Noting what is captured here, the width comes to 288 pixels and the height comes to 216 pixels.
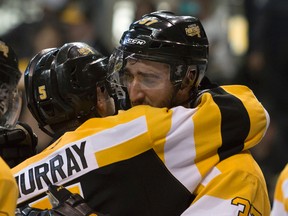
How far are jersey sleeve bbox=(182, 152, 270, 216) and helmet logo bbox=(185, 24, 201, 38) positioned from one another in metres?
0.56

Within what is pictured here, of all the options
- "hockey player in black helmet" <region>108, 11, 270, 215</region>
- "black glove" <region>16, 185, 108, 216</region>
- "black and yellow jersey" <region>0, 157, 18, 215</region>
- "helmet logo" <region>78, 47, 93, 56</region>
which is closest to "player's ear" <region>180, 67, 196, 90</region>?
"hockey player in black helmet" <region>108, 11, 270, 215</region>

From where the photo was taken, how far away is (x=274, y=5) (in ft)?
28.1

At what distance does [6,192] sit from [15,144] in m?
1.16

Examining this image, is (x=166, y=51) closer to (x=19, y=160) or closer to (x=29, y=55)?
(x=19, y=160)

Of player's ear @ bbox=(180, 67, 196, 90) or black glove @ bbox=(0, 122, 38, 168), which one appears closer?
player's ear @ bbox=(180, 67, 196, 90)

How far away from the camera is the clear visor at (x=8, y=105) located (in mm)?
4676

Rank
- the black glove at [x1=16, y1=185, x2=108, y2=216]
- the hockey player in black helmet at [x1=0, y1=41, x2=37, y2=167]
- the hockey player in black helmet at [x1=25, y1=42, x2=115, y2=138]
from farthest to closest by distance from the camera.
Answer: the hockey player in black helmet at [x1=0, y1=41, x2=37, y2=167] → the hockey player in black helmet at [x1=25, y1=42, x2=115, y2=138] → the black glove at [x1=16, y1=185, x2=108, y2=216]

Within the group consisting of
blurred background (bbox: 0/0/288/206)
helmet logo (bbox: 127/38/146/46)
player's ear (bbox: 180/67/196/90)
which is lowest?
blurred background (bbox: 0/0/288/206)

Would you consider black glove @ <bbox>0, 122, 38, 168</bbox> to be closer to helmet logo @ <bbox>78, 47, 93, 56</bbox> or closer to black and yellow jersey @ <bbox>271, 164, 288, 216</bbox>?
helmet logo @ <bbox>78, 47, 93, 56</bbox>

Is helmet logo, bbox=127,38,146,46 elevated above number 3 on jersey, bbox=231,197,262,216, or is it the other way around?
helmet logo, bbox=127,38,146,46

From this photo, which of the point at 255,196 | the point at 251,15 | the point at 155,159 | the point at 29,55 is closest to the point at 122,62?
the point at 155,159

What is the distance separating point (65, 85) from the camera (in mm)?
4406

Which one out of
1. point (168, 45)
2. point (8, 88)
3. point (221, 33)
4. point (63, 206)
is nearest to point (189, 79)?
point (168, 45)

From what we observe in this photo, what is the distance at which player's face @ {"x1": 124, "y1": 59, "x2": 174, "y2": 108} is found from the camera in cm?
424
